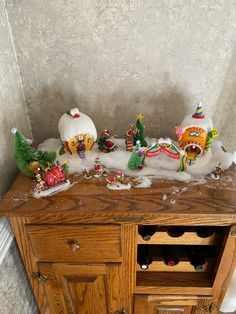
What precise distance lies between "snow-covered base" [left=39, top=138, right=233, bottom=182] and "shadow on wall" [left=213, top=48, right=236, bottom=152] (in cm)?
15

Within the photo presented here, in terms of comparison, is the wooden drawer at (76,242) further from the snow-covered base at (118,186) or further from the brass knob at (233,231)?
the brass knob at (233,231)

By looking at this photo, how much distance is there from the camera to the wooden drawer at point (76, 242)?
2.30 feet

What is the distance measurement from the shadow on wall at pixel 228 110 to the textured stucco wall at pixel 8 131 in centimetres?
76

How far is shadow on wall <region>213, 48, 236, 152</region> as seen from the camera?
87 cm

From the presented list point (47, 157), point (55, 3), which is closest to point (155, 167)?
point (47, 157)

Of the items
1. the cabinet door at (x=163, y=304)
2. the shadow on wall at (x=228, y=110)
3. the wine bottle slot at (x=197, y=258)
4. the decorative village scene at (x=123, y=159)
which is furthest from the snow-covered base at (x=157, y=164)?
the cabinet door at (x=163, y=304)

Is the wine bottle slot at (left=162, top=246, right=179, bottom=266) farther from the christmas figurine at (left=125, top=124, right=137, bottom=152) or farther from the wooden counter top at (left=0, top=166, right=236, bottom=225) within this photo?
the christmas figurine at (left=125, top=124, right=137, bottom=152)

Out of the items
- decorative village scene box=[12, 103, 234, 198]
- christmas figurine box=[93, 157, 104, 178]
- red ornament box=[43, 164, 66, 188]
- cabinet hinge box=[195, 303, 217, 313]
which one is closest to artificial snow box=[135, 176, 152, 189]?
decorative village scene box=[12, 103, 234, 198]

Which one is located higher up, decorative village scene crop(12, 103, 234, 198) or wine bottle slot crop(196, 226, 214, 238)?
decorative village scene crop(12, 103, 234, 198)

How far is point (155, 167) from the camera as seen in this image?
2.63 feet

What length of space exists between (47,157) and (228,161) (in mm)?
601

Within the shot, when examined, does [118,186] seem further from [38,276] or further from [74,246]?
[38,276]

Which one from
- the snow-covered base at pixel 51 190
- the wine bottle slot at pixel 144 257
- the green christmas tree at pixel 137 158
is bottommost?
the wine bottle slot at pixel 144 257

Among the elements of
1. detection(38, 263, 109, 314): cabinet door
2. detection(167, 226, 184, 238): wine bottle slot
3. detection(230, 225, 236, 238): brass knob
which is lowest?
detection(38, 263, 109, 314): cabinet door
